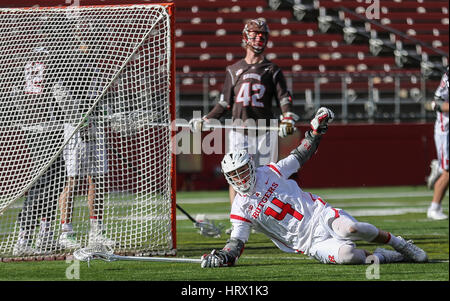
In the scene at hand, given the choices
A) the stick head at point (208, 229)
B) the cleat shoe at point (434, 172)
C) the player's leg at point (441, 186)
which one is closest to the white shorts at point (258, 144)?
the stick head at point (208, 229)

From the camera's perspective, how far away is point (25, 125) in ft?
17.9

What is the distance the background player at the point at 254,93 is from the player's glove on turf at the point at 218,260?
5.49ft

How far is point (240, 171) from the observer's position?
4336mm

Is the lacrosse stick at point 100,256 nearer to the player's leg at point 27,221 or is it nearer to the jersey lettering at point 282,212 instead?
the jersey lettering at point 282,212

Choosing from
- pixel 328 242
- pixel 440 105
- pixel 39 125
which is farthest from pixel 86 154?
pixel 440 105

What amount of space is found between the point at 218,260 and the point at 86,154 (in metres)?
1.54

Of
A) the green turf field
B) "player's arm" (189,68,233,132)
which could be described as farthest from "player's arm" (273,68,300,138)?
the green turf field

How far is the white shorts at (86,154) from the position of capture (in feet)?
17.7

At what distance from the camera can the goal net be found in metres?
5.32

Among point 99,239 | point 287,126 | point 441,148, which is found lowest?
point 99,239

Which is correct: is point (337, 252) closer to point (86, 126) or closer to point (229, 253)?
point (229, 253)

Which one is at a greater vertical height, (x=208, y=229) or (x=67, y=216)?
(x=67, y=216)

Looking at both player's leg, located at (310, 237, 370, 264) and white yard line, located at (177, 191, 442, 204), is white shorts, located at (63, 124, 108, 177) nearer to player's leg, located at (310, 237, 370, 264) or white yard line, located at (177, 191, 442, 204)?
player's leg, located at (310, 237, 370, 264)
